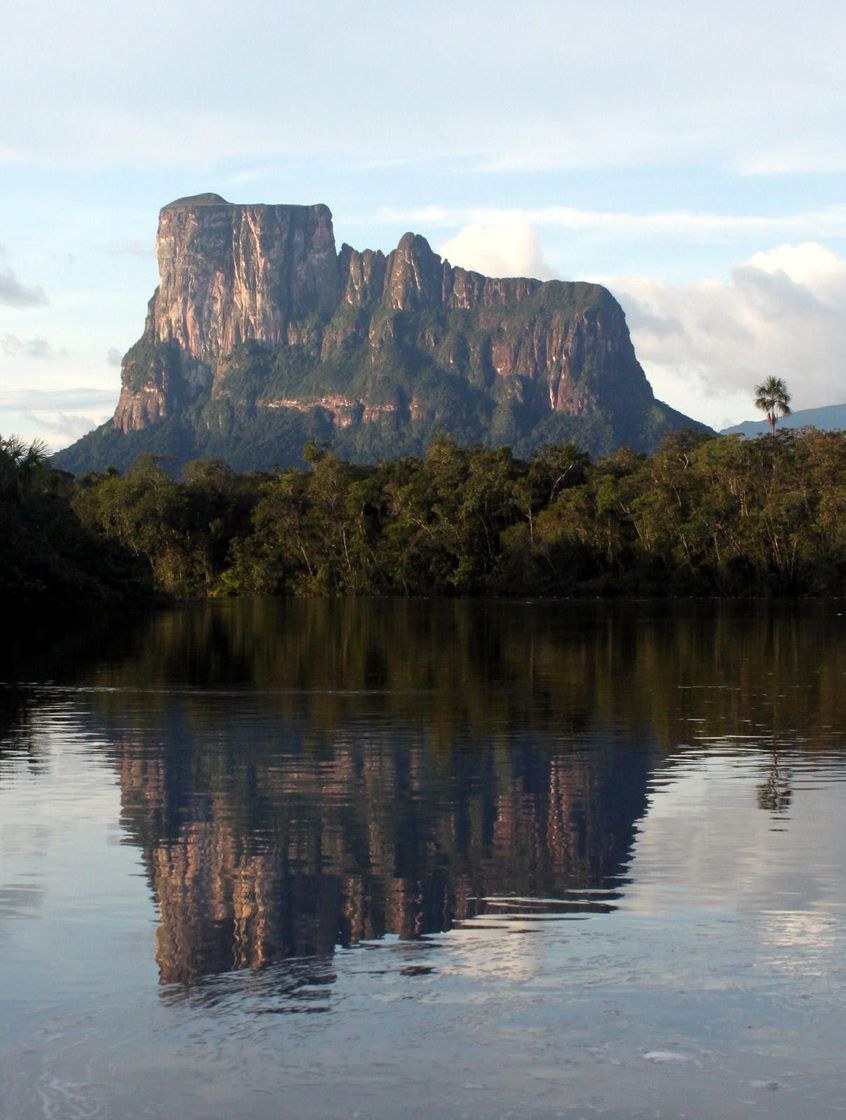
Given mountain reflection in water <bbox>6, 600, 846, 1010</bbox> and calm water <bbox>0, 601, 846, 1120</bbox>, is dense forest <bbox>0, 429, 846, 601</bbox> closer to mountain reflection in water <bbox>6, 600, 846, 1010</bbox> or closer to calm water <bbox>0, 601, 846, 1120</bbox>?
mountain reflection in water <bbox>6, 600, 846, 1010</bbox>

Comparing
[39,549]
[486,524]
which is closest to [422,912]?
[39,549]

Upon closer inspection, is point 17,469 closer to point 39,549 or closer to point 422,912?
point 39,549

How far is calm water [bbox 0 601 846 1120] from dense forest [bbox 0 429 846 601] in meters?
56.9

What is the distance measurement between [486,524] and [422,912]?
9241 centimetres

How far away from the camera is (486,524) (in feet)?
336

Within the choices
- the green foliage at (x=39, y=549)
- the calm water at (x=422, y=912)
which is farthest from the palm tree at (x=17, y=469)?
the calm water at (x=422, y=912)

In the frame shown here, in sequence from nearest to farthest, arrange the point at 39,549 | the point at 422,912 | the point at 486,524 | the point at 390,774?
1. the point at 422,912
2. the point at 390,774
3. the point at 39,549
4. the point at 486,524

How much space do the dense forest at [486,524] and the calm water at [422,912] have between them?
56.9 meters

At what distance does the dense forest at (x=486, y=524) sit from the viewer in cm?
9050

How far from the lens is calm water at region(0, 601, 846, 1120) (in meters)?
7.12

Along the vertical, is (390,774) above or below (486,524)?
below

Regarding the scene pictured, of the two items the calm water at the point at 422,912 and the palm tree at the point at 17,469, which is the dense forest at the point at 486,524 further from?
the calm water at the point at 422,912

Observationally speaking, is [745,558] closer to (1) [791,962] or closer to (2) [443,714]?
(2) [443,714]

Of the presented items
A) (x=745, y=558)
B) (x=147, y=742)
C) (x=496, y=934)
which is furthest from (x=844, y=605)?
(x=496, y=934)
